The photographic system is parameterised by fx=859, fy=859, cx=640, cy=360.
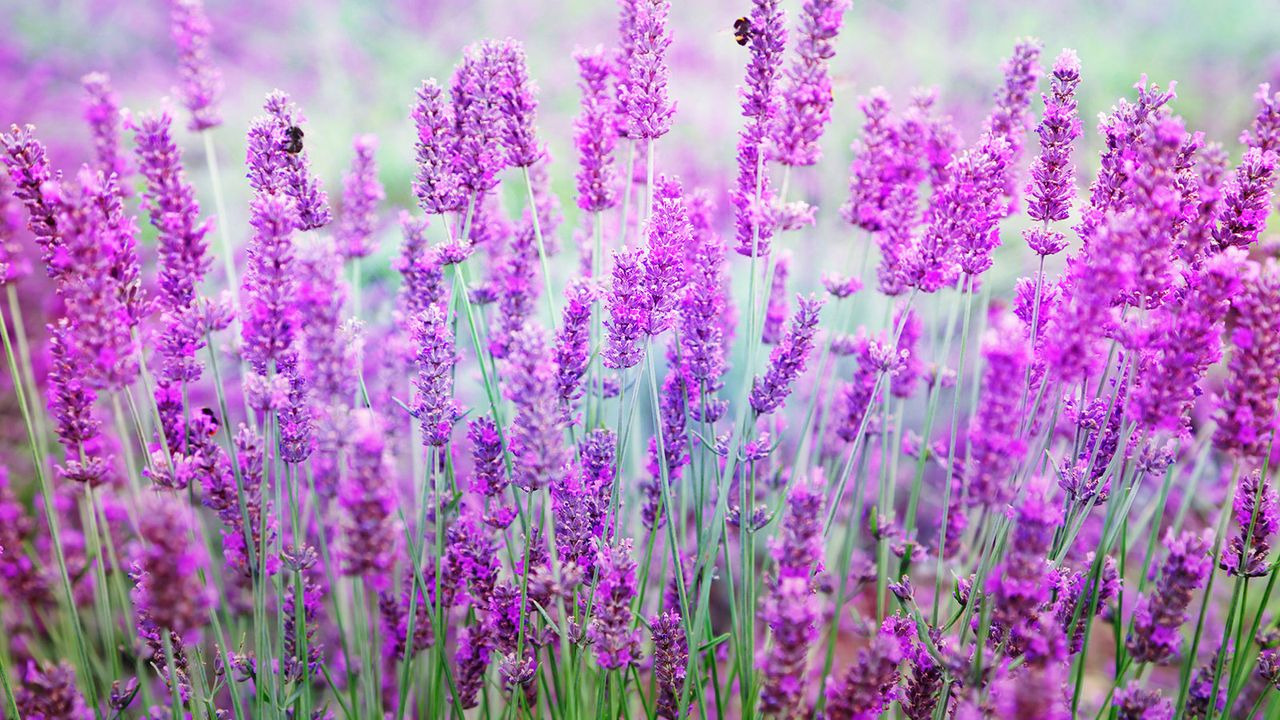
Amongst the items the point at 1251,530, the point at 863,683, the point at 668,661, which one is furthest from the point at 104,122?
the point at 1251,530

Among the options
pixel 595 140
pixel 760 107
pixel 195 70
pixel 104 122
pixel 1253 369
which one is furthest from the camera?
pixel 195 70

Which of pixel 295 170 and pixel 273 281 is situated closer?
pixel 273 281

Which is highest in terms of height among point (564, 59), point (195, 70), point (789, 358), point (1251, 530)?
point (564, 59)

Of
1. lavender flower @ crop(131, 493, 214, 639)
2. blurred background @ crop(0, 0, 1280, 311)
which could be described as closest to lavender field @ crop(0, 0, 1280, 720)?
lavender flower @ crop(131, 493, 214, 639)

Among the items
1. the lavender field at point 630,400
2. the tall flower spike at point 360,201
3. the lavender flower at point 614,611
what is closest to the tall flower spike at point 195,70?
the lavender field at point 630,400

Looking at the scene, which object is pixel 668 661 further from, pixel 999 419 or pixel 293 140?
pixel 293 140

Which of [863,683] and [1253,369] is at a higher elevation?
[1253,369]

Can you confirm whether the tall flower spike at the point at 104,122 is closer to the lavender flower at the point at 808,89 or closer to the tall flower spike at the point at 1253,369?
the lavender flower at the point at 808,89
